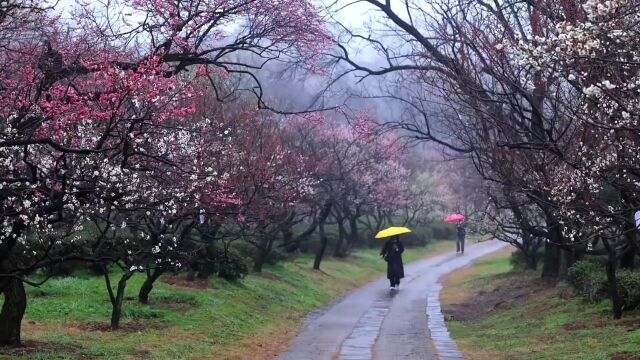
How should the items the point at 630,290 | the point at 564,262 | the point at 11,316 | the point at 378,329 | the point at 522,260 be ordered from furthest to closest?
→ the point at 522,260, the point at 564,262, the point at 378,329, the point at 630,290, the point at 11,316

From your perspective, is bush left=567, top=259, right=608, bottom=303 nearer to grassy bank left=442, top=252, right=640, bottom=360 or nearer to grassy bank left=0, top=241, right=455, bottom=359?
grassy bank left=442, top=252, right=640, bottom=360

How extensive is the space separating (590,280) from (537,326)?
169cm

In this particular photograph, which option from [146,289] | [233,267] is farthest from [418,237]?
[146,289]

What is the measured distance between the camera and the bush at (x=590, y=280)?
14.4 metres

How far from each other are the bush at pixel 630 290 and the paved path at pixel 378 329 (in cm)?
320

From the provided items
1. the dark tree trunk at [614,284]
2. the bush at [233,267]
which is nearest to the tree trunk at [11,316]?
the bush at [233,267]

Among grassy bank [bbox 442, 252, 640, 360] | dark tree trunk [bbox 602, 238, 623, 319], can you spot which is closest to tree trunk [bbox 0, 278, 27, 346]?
grassy bank [bbox 442, 252, 640, 360]

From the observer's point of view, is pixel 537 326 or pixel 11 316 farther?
pixel 537 326

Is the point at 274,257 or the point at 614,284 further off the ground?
the point at 614,284

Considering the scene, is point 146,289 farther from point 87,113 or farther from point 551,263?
point 551,263

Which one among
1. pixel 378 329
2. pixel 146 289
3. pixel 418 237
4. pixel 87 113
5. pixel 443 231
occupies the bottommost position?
pixel 378 329

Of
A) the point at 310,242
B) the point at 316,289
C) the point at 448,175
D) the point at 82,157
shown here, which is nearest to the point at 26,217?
the point at 82,157

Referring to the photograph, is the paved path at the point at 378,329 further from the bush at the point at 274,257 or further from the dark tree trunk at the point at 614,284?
the bush at the point at 274,257

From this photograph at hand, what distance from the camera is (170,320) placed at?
531 inches
